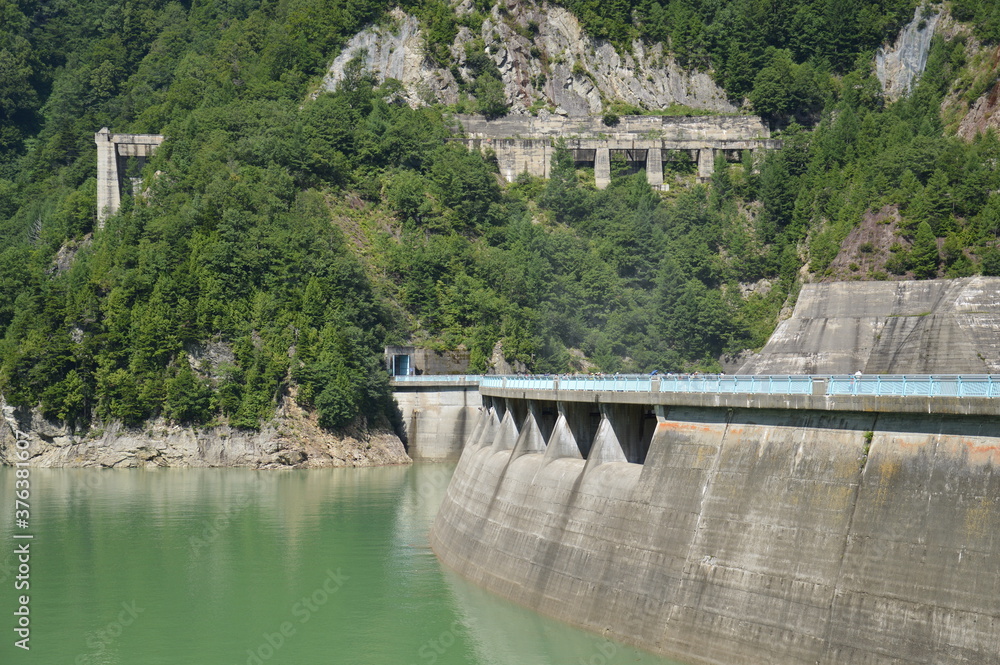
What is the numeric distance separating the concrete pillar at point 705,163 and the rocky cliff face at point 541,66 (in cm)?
809

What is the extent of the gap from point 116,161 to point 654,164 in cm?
5642

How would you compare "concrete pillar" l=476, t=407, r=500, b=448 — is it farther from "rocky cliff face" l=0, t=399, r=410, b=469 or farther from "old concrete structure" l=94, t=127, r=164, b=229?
"old concrete structure" l=94, t=127, r=164, b=229

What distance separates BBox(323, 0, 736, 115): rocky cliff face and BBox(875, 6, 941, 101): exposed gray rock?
673 inches

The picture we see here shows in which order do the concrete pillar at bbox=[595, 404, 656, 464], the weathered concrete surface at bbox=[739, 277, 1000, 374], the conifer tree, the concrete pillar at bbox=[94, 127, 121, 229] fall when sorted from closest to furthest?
the concrete pillar at bbox=[595, 404, 656, 464] → the weathered concrete surface at bbox=[739, 277, 1000, 374] → the conifer tree → the concrete pillar at bbox=[94, 127, 121, 229]

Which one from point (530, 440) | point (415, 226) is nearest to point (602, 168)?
point (415, 226)

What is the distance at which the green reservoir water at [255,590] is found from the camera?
39.5m

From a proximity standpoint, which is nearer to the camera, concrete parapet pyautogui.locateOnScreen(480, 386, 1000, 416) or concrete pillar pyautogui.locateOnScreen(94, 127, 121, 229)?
concrete parapet pyautogui.locateOnScreen(480, 386, 1000, 416)

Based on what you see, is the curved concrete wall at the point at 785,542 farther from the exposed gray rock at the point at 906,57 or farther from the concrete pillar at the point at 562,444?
the exposed gray rock at the point at 906,57

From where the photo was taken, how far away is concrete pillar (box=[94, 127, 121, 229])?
124 meters

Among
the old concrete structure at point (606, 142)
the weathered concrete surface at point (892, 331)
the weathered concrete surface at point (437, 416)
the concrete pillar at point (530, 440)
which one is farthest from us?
the old concrete structure at point (606, 142)

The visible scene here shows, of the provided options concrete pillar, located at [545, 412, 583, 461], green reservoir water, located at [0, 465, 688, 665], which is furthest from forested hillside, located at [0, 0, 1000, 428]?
concrete pillar, located at [545, 412, 583, 461]

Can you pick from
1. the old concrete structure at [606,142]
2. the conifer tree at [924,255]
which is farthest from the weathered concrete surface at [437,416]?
the old concrete structure at [606,142]

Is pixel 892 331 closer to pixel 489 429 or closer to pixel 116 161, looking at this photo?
pixel 489 429

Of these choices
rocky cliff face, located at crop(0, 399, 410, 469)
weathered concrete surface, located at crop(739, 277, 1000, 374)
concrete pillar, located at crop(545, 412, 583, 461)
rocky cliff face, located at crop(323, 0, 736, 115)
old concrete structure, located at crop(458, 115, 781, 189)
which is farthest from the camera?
rocky cliff face, located at crop(323, 0, 736, 115)
